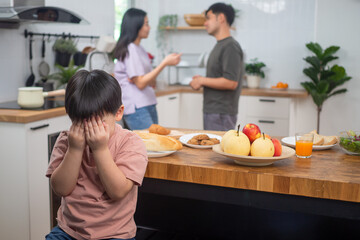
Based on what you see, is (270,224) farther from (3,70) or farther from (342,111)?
(342,111)

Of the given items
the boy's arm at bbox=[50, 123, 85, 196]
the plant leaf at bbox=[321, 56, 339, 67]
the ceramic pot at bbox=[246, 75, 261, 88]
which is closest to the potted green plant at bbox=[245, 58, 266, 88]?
the ceramic pot at bbox=[246, 75, 261, 88]

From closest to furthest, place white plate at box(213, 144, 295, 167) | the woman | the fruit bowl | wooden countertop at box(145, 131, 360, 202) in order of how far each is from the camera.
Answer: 1. wooden countertop at box(145, 131, 360, 202)
2. white plate at box(213, 144, 295, 167)
3. the fruit bowl
4. the woman

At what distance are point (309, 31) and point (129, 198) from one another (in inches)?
154

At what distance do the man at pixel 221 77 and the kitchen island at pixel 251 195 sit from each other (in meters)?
1.19

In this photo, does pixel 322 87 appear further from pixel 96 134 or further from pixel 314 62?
pixel 96 134

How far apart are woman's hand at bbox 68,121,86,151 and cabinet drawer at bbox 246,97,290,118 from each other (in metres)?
3.40

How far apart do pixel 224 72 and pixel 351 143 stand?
4.63 ft

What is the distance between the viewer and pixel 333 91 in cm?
453

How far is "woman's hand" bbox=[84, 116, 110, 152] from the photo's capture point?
123cm

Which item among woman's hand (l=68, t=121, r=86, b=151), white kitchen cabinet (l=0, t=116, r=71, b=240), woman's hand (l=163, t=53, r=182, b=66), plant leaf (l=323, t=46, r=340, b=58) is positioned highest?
plant leaf (l=323, t=46, r=340, b=58)

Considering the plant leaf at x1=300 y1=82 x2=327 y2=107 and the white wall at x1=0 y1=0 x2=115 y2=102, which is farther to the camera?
the plant leaf at x1=300 y1=82 x2=327 y2=107

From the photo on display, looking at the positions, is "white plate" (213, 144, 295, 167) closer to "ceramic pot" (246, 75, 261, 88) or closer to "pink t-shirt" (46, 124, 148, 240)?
"pink t-shirt" (46, 124, 148, 240)

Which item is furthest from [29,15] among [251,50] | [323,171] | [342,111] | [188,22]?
[342,111]

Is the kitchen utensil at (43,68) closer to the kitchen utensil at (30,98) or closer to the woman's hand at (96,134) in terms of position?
the kitchen utensil at (30,98)
